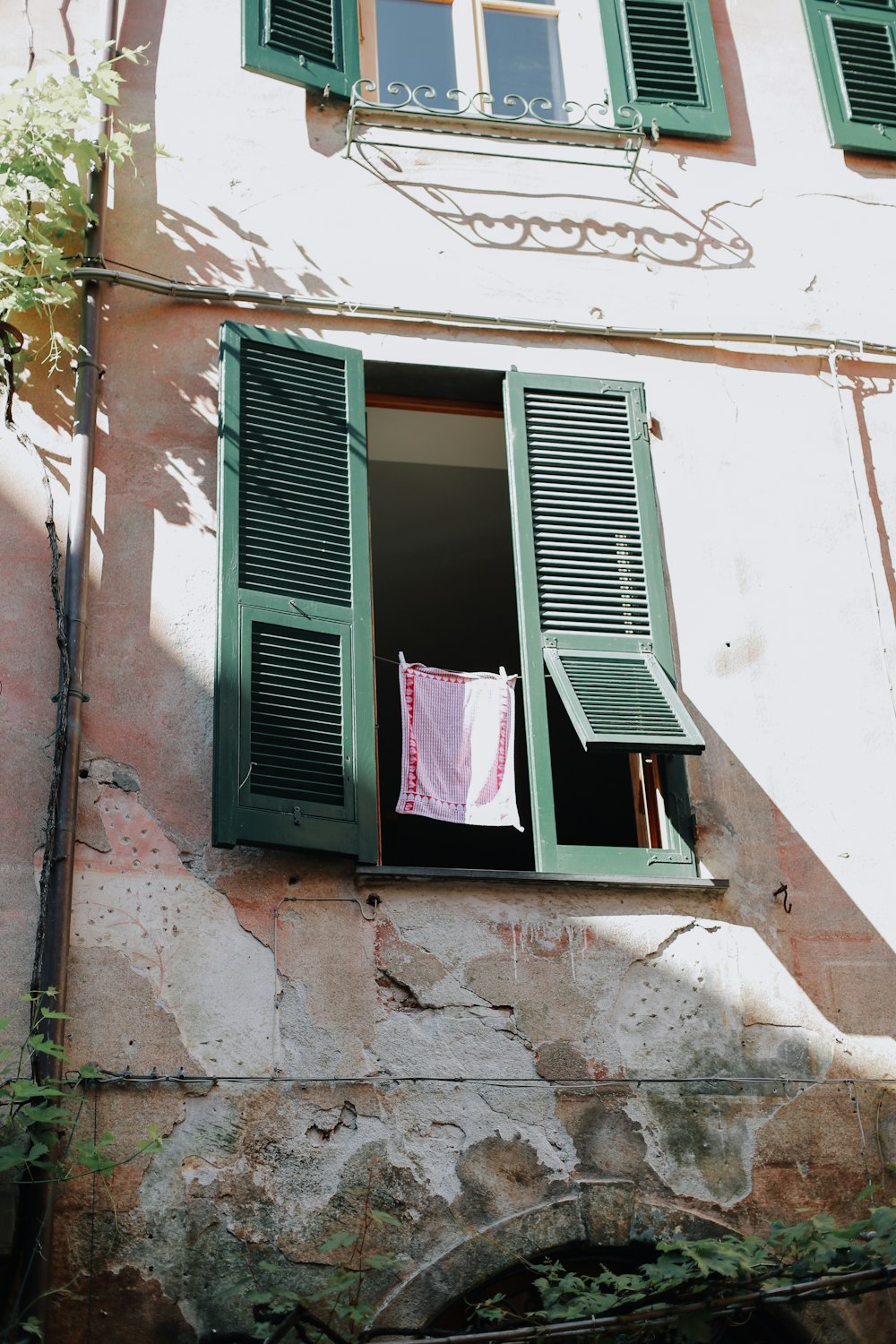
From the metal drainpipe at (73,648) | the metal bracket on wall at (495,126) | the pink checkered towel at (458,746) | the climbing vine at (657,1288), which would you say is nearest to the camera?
the climbing vine at (657,1288)

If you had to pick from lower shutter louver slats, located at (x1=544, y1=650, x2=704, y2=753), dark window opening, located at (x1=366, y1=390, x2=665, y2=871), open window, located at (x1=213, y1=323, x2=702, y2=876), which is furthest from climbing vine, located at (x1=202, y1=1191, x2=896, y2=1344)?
dark window opening, located at (x1=366, y1=390, x2=665, y2=871)

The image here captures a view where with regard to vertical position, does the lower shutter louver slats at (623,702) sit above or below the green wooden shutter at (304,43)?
below

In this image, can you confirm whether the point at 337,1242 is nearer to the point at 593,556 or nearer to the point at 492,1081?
the point at 492,1081

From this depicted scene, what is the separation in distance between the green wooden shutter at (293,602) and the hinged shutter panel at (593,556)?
651mm

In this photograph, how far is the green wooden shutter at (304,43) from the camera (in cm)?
728

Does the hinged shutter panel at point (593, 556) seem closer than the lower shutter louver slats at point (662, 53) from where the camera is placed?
Yes

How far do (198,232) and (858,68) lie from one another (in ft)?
10.7

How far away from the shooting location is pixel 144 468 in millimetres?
6438

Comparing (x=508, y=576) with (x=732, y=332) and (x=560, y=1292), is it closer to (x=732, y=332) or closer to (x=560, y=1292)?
(x=732, y=332)

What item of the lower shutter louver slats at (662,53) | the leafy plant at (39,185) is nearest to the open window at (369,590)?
the leafy plant at (39,185)

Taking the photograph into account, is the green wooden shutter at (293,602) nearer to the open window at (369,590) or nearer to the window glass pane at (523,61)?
the open window at (369,590)

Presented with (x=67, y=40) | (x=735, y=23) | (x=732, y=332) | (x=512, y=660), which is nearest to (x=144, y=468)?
(x=67, y=40)

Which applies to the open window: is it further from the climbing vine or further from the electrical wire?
the climbing vine

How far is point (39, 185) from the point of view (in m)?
6.42
